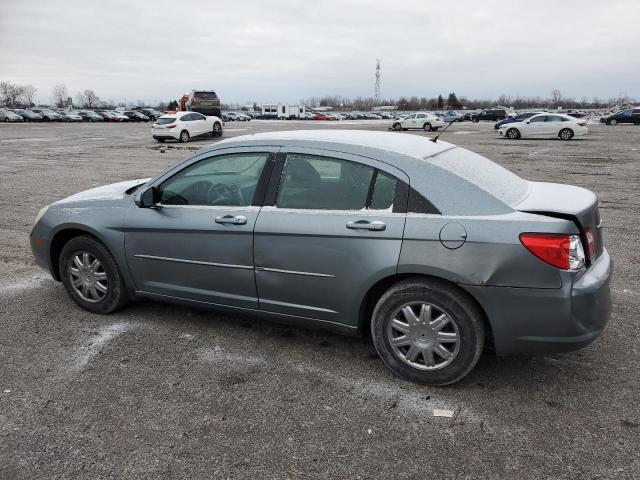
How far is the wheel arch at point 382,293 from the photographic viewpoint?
132 inches

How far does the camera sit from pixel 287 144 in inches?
156

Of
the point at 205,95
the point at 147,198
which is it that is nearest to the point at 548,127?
the point at 205,95

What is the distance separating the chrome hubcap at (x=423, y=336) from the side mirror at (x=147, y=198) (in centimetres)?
211

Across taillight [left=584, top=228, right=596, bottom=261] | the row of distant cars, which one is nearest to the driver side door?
taillight [left=584, top=228, right=596, bottom=261]

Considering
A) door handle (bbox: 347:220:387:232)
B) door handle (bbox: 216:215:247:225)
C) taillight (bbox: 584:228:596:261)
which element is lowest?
taillight (bbox: 584:228:596:261)

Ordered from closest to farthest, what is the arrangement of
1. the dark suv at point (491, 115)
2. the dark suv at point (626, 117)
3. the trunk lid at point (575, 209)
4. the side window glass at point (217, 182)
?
the trunk lid at point (575, 209) → the side window glass at point (217, 182) → the dark suv at point (626, 117) → the dark suv at point (491, 115)

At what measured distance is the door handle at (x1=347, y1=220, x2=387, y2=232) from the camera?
3.46m

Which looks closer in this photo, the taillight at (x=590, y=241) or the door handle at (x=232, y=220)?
the taillight at (x=590, y=241)

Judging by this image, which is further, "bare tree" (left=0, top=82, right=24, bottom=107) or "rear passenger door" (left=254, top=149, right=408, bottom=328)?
"bare tree" (left=0, top=82, right=24, bottom=107)

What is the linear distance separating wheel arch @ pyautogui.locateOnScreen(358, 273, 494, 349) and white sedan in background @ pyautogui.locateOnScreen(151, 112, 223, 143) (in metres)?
25.4

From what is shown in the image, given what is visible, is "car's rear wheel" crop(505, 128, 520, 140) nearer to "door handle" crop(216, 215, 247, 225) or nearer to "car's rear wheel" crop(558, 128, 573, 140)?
"car's rear wheel" crop(558, 128, 573, 140)

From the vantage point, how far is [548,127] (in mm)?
30703

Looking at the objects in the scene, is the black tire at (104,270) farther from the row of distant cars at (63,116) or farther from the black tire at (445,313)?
the row of distant cars at (63,116)

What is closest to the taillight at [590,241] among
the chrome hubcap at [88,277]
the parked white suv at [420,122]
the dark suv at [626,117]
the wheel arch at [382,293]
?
the wheel arch at [382,293]
